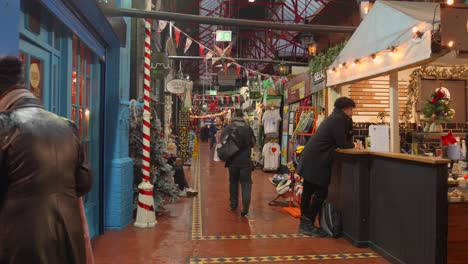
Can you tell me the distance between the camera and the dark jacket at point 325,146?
556 cm

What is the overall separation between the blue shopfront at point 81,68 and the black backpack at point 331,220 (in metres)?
2.89

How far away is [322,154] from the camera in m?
5.71

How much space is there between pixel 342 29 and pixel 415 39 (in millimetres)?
2528

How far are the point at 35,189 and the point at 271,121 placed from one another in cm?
1182

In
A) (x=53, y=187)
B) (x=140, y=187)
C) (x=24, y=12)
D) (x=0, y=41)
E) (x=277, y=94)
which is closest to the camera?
(x=53, y=187)

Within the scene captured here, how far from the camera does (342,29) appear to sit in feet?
22.7

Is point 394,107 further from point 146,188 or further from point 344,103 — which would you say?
point 146,188

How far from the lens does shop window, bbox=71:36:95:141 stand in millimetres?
4832

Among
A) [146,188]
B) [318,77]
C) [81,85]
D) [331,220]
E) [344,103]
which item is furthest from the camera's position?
[318,77]

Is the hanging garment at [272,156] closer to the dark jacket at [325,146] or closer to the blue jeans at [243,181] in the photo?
the blue jeans at [243,181]

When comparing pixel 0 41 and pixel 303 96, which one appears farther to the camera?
pixel 303 96

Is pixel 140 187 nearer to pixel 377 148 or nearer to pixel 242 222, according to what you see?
pixel 242 222

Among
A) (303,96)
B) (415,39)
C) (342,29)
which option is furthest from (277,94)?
(415,39)

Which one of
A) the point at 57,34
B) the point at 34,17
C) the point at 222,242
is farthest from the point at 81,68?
the point at 222,242
